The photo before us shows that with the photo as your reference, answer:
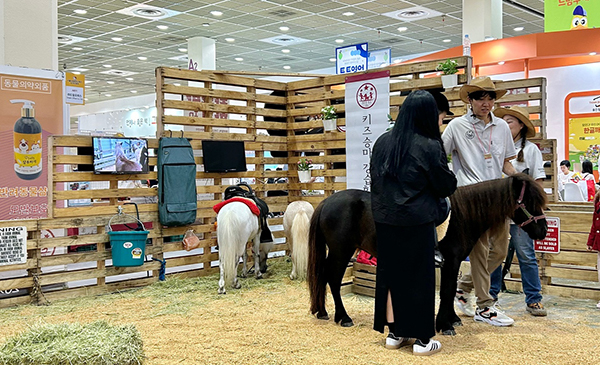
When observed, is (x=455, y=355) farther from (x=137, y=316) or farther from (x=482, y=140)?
(x=137, y=316)

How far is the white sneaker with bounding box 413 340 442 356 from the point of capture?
3777mm

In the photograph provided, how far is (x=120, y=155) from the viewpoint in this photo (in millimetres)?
6500

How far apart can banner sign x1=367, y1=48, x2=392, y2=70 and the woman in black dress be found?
33.0 ft

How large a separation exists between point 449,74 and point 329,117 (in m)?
1.91

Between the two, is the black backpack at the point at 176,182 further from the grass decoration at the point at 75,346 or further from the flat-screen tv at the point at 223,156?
the grass decoration at the point at 75,346

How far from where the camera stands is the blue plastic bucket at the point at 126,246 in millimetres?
6168

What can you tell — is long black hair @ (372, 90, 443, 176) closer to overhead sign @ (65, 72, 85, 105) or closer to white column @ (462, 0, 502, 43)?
overhead sign @ (65, 72, 85, 105)

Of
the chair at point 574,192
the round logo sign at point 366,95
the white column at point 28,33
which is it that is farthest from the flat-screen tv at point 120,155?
the chair at point 574,192

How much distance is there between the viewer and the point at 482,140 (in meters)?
4.59

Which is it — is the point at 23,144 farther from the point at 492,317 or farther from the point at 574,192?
the point at 574,192

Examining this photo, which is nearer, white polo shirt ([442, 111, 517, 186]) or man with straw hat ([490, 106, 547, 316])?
white polo shirt ([442, 111, 517, 186])

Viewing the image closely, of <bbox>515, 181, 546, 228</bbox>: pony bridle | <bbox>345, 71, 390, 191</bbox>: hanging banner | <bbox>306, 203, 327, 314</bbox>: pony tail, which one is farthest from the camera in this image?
<bbox>345, 71, 390, 191</bbox>: hanging banner

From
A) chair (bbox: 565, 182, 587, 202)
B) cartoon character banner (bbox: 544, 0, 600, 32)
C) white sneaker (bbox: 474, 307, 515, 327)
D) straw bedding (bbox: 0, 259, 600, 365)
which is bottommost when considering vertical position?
straw bedding (bbox: 0, 259, 600, 365)

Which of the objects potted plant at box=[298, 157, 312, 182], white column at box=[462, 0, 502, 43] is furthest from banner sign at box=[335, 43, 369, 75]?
potted plant at box=[298, 157, 312, 182]
